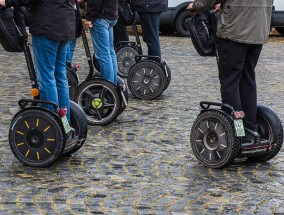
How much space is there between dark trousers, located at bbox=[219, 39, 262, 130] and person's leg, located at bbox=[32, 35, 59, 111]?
1342mm

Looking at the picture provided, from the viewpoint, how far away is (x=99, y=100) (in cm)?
973

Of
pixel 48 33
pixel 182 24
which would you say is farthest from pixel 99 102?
pixel 182 24

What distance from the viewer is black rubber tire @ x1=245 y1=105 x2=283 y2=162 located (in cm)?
785

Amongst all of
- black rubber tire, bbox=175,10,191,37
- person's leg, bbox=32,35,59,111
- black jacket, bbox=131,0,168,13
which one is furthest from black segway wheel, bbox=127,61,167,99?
black rubber tire, bbox=175,10,191,37

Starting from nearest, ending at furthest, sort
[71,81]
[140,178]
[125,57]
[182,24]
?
[140,178] < [71,81] < [125,57] < [182,24]

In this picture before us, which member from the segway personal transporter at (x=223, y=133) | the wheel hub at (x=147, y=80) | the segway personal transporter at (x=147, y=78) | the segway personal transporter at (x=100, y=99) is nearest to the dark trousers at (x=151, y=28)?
the segway personal transporter at (x=147, y=78)

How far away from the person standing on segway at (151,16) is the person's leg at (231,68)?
3.95m

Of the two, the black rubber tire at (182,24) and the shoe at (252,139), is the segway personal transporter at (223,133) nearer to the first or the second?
the shoe at (252,139)

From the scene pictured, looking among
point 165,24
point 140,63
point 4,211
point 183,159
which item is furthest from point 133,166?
point 165,24

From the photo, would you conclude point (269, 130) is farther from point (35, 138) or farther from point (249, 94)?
point (35, 138)

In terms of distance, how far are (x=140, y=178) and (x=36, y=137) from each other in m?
0.93

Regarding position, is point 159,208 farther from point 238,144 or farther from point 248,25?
point 248,25

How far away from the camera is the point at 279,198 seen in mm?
6746

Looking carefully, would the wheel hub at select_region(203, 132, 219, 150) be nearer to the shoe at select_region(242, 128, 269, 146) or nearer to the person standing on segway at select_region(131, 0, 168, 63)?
the shoe at select_region(242, 128, 269, 146)
